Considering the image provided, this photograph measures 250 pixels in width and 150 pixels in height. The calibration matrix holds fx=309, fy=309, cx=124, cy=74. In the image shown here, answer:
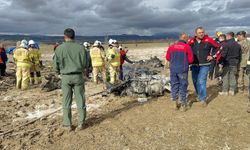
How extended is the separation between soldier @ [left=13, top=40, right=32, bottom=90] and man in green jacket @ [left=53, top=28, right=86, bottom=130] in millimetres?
6394

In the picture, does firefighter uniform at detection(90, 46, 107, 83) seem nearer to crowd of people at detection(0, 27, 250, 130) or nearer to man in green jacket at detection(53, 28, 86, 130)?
crowd of people at detection(0, 27, 250, 130)

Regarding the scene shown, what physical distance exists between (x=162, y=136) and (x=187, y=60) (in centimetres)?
220

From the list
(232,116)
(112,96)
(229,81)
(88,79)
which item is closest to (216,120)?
(232,116)

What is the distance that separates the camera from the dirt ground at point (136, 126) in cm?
600

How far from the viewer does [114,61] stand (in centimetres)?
1274

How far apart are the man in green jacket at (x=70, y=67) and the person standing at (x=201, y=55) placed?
10.6 feet

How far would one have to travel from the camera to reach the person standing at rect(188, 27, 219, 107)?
26.4ft

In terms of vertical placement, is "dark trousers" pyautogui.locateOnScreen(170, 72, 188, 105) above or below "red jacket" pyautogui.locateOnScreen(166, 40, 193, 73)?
below

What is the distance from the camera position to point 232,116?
7.55 metres

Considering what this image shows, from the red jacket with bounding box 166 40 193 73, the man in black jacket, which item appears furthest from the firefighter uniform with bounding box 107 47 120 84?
the red jacket with bounding box 166 40 193 73

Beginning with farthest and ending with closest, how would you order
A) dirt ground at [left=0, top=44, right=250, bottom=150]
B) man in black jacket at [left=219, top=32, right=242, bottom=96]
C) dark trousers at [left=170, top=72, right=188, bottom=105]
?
man in black jacket at [left=219, top=32, right=242, bottom=96] < dark trousers at [left=170, top=72, right=188, bottom=105] < dirt ground at [left=0, top=44, right=250, bottom=150]

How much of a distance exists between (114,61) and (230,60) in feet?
16.1

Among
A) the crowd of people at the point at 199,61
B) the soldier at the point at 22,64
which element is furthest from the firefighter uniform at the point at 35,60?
the crowd of people at the point at 199,61

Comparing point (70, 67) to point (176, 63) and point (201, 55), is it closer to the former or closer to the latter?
point (176, 63)
